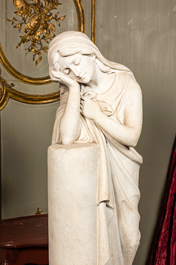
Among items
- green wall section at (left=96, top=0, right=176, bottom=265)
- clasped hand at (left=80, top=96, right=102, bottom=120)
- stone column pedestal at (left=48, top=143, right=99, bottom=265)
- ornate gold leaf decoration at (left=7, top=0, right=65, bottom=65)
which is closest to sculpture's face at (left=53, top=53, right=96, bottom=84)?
clasped hand at (left=80, top=96, right=102, bottom=120)

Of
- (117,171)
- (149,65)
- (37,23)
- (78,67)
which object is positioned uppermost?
(37,23)

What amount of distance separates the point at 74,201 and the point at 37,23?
2151 millimetres

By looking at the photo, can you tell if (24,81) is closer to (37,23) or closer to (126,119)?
(37,23)

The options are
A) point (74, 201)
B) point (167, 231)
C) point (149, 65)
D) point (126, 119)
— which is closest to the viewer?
point (74, 201)

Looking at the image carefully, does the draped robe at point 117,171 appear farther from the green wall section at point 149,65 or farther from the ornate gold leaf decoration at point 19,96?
the ornate gold leaf decoration at point 19,96

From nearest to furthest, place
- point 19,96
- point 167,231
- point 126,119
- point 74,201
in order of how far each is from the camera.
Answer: point 74,201
point 126,119
point 167,231
point 19,96

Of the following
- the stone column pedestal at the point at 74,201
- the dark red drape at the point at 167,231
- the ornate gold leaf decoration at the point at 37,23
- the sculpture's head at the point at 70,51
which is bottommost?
the dark red drape at the point at 167,231

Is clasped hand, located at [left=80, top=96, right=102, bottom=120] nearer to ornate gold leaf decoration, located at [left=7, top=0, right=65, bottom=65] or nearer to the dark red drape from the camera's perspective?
the dark red drape

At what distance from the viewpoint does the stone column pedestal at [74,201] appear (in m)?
1.79

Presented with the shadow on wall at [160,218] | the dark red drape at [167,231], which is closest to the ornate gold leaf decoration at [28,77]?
the shadow on wall at [160,218]

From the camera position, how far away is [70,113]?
6.12ft

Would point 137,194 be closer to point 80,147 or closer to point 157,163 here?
point 80,147

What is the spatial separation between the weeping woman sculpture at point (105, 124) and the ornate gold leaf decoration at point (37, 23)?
148 centimetres

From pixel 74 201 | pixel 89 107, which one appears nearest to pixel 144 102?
pixel 89 107
